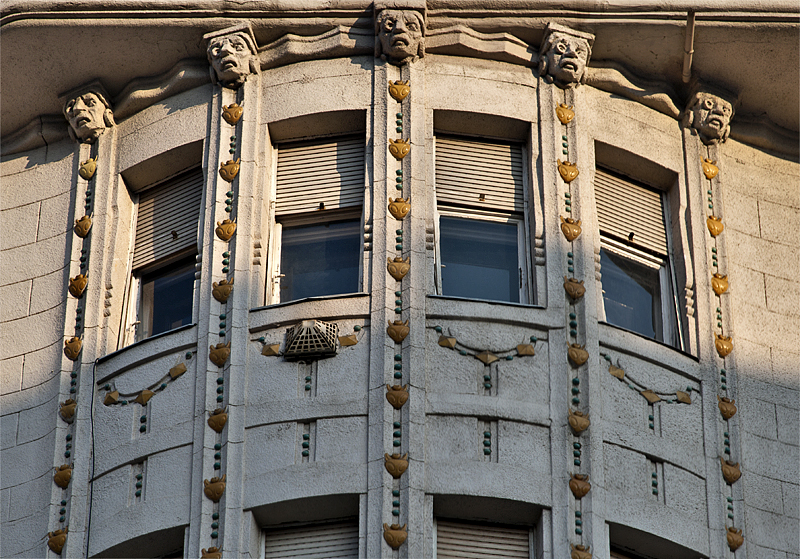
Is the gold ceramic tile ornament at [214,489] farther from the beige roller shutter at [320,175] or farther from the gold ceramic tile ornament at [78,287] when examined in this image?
the beige roller shutter at [320,175]

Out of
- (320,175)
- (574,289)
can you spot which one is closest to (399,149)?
(320,175)

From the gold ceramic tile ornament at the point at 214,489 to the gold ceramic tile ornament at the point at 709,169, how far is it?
→ 21.7ft

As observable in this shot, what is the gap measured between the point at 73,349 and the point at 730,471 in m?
6.87

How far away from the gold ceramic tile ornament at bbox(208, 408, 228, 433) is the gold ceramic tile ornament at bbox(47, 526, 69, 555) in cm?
181

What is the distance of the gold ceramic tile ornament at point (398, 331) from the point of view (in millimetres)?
15148

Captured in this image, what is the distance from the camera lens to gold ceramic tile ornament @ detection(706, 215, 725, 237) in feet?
56.3

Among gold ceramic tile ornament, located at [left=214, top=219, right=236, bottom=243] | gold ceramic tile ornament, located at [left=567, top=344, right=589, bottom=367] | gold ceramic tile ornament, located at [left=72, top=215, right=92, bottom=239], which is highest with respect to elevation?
gold ceramic tile ornament, located at [left=72, top=215, right=92, bottom=239]

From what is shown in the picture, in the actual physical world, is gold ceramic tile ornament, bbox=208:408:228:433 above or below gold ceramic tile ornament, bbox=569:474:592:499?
above

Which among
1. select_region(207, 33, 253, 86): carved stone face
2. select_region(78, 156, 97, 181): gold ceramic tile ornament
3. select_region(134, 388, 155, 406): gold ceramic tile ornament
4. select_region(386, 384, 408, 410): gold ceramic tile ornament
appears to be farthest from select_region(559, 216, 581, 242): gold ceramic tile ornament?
select_region(78, 156, 97, 181): gold ceramic tile ornament

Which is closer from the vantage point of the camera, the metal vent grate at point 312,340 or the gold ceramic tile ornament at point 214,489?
the gold ceramic tile ornament at point 214,489

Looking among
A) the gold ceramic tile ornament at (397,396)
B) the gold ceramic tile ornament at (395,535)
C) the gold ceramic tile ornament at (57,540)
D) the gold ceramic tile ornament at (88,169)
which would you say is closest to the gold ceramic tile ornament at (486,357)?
the gold ceramic tile ornament at (397,396)

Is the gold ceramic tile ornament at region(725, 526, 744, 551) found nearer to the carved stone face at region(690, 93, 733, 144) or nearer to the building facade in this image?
the building facade

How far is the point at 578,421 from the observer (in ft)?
49.2

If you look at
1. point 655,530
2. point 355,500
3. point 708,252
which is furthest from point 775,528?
point 355,500
